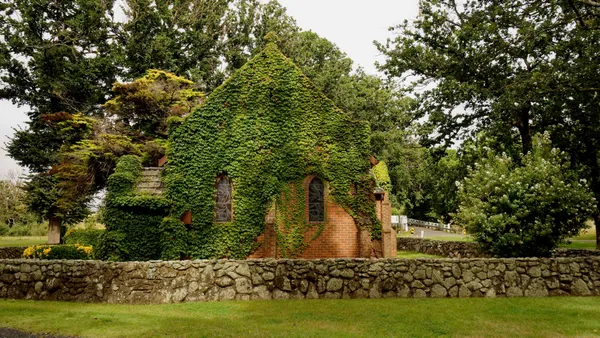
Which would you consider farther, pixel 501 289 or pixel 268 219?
pixel 268 219

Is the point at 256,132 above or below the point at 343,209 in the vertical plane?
above

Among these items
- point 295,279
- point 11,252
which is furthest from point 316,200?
point 11,252

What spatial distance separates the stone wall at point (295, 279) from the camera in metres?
13.5

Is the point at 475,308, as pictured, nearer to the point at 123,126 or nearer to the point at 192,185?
the point at 192,185

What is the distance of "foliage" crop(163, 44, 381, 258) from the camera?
21.7 meters

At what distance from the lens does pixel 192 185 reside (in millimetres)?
21766

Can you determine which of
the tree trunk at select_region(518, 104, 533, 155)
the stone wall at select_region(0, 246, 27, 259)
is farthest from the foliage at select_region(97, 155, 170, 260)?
the tree trunk at select_region(518, 104, 533, 155)

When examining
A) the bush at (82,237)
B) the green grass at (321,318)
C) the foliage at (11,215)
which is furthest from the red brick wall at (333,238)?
the foliage at (11,215)

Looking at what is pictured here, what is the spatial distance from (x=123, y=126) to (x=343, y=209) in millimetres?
24388

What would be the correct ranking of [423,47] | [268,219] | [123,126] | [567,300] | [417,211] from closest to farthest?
[567,300], [268,219], [423,47], [123,126], [417,211]

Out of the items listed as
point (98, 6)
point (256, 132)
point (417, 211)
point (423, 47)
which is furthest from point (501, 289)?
point (417, 211)

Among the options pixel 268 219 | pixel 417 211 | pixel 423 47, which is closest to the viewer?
pixel 268 219

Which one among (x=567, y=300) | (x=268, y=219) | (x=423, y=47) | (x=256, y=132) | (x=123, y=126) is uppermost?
(x=423, y=47)

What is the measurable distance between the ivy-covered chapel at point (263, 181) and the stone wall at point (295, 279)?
6579 mm
